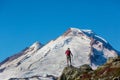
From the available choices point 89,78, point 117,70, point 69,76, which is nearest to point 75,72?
point 69,76

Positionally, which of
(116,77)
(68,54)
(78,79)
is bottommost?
(116,77)

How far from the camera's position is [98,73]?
69.6 meters

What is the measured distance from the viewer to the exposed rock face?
64750 mm

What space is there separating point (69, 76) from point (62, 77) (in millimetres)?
1919

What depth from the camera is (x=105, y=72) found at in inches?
2655

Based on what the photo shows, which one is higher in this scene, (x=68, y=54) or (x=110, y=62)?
(x=68, y=54)

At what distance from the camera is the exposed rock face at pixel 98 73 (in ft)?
212

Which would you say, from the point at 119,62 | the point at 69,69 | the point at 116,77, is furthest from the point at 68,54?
the point at 116,77

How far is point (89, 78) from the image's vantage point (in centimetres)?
7000

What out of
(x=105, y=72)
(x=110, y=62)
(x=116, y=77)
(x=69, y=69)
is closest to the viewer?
(x=116, y=77)

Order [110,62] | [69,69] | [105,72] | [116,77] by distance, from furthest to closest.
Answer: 1. [69,69]
2. [110,62]
3. [105,72]
4. [116,77]

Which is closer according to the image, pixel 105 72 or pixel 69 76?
pixel 105 72

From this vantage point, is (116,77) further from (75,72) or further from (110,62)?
(75,72)

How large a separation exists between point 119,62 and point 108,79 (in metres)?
6.28
